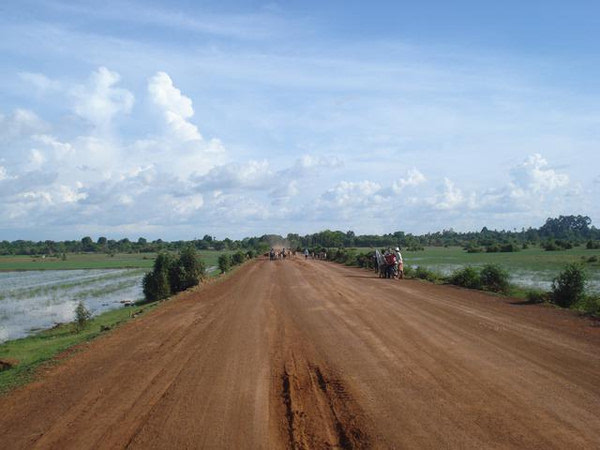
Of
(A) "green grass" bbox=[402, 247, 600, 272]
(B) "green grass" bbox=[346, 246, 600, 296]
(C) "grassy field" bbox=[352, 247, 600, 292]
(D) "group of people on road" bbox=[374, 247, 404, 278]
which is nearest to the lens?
(D) "group of people on road" bbox=[374, 247, 404, 278]

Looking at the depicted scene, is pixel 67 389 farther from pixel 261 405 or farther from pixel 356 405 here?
pixel 356 405

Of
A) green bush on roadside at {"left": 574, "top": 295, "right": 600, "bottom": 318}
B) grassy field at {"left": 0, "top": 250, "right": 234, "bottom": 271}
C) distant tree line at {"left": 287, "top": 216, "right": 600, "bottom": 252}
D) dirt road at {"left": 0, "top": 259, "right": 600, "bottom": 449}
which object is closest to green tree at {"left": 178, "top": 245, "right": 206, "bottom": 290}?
dirt road at {"left": 0, "top": 259, "right": 600, "bottom": 449}

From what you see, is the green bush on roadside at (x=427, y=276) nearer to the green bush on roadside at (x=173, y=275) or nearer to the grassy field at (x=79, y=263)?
the green bush on roadside at (x=173, y=275)

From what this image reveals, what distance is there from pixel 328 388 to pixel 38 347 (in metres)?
15.4

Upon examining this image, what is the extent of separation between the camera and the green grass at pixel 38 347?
995 centimetres

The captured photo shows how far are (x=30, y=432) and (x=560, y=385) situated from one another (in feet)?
23.9

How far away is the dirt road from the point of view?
5.89 meters

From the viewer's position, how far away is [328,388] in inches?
300

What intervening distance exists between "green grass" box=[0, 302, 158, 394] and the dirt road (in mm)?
677

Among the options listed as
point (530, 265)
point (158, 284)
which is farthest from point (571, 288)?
point (530, 265)

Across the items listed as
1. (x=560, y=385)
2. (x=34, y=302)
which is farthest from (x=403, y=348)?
(x=34, y=302)

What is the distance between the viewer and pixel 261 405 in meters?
6.96

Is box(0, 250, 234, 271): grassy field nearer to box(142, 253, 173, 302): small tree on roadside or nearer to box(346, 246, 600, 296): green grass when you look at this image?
box(142, 253, 173, 302): small tree on roadside

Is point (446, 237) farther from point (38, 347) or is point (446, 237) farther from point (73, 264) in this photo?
point (38, 347)
